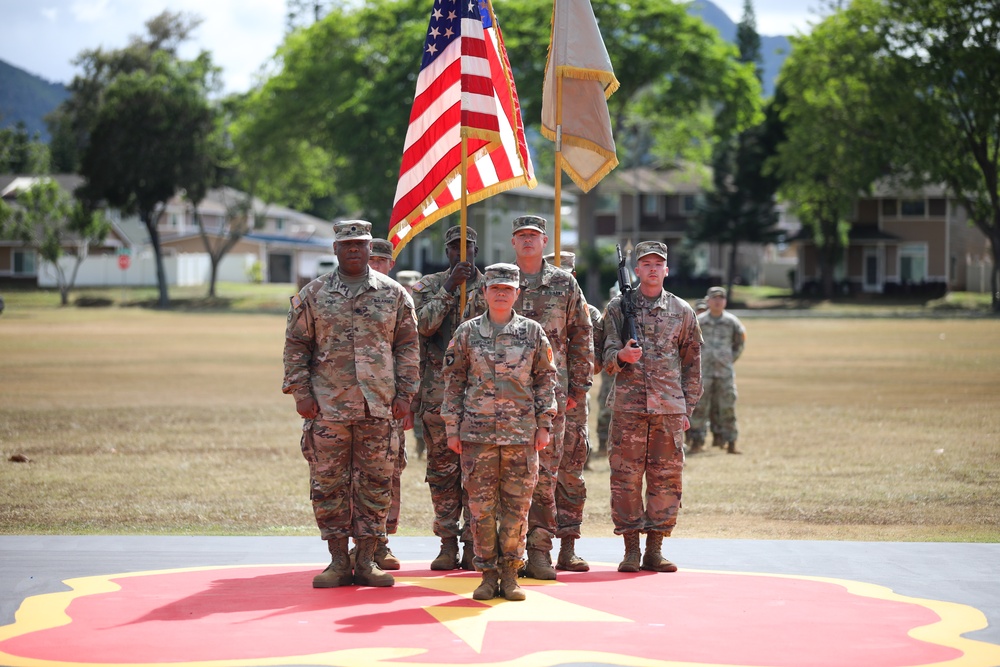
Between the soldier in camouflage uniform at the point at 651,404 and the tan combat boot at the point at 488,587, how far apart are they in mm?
1337

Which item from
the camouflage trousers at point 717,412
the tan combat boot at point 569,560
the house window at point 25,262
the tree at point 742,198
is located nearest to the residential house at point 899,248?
the tree at point 742,198

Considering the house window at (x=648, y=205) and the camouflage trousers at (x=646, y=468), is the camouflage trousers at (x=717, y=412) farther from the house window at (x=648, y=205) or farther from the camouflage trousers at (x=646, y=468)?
the house window at (x=648, y=205)

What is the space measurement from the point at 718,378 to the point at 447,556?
336 inches

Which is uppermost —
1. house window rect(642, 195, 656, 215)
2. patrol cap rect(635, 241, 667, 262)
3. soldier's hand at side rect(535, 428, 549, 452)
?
house window rect(642, 195, 656, 215)

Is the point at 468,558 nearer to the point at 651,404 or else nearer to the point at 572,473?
the point at 572,473

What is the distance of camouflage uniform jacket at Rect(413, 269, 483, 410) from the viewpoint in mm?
8789

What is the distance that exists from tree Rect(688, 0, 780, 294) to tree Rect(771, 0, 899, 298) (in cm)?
639

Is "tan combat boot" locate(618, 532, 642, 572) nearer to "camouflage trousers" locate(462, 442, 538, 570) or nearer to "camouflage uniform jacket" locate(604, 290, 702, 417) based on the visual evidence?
"camouflage uniform jacket" locate(604, 290, 702, 417)

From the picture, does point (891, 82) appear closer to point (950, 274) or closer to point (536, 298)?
point (950, 274)

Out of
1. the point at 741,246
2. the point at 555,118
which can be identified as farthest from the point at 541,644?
the point at 741,246

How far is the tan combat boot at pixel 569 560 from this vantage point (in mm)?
8594

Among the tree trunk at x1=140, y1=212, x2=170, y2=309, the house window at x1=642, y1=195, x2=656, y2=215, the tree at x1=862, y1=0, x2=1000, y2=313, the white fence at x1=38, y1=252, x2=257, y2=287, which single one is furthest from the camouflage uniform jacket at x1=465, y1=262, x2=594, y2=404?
the house window at x1=642, y1=195, x2=656, y2=215

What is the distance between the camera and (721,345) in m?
16.7

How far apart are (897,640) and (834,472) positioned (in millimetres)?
8044
